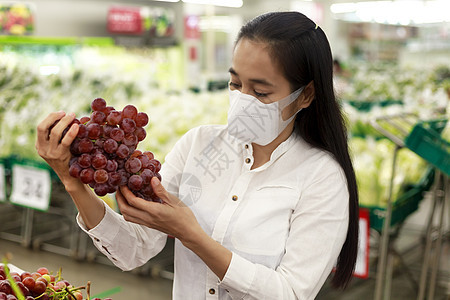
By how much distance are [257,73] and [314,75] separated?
0.17 meters

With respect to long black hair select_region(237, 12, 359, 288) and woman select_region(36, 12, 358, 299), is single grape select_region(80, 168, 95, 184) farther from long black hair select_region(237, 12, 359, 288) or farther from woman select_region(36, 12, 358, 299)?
long black hair select_region(237, 12, 359, 288)

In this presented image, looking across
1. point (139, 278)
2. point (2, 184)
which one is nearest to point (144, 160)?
point (139, 278)

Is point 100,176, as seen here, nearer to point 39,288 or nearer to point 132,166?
point 132,166

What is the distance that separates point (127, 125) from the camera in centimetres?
117

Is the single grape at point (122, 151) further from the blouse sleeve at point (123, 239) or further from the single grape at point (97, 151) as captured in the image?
the blouse sleeve at point (123, 239)

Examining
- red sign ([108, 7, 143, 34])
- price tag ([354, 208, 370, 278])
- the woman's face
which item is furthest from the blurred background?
red sign ([108, 7, 143, 34])

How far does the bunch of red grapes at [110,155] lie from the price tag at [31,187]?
10.2ft

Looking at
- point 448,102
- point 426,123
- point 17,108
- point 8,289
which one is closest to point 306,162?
point 8,289

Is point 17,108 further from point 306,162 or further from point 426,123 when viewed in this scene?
point 306,162

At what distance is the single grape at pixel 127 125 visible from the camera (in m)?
1.17

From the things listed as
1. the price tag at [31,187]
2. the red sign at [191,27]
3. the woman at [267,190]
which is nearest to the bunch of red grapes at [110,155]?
the woman at [267,190]

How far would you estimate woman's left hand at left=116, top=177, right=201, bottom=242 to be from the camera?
115 cm

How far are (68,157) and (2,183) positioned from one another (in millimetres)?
3523

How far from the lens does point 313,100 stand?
1.51 metres
